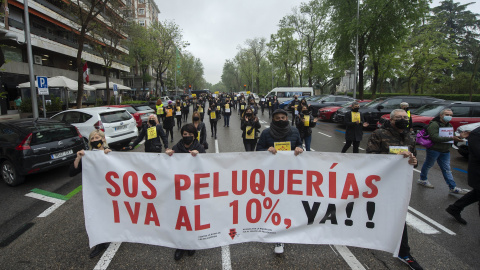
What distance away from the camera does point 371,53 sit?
23.3 metres

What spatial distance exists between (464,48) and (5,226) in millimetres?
57270

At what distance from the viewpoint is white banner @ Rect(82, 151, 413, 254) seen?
2.98 meters

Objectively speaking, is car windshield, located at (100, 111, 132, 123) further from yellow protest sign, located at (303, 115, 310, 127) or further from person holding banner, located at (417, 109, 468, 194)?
person holding banner, located at (417, 109, 468, 194)

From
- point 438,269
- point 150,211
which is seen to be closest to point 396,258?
point 438,269

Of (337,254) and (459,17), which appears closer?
(337,254)

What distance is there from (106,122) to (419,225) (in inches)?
350

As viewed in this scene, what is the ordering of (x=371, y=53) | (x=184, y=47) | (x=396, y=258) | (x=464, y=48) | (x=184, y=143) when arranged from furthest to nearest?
1. (x=464, y=48)
2. (x=184, y=47)
3. (x=371, y=53)
4. (x=184, y=143)
5. (x=396, y=258)

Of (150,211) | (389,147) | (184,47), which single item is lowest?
(150,211)

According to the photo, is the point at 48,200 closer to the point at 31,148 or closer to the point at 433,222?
the point at 31,148

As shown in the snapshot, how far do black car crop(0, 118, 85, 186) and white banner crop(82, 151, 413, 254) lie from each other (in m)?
3.63

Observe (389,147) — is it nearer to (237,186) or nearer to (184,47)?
(237,186)

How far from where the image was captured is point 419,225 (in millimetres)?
3953

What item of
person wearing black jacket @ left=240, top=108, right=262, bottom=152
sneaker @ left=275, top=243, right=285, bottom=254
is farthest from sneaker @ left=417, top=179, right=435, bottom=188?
sneaker @ left=275, top=243, right=285, bottom=254

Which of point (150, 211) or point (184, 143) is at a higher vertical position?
point (184, 143)
